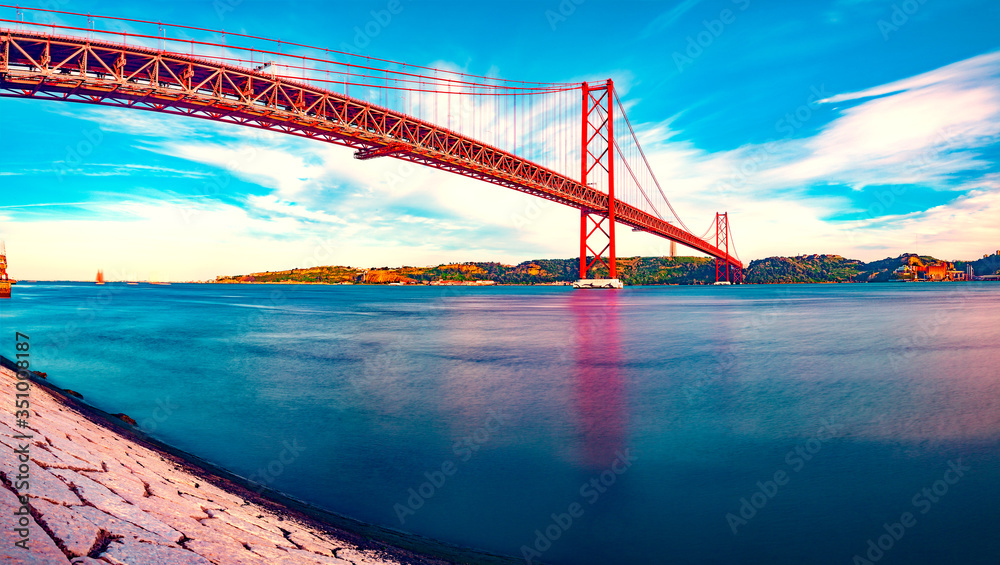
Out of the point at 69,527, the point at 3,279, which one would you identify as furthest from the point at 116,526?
the point at 3,279

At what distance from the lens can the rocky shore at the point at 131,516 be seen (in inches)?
83.2

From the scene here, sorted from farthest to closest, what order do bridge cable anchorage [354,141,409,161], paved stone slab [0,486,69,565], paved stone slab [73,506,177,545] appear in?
bridge cable anchorage [354,141,409,161], paved stone slab [73,506,177,545], paved stone slab [0,486,69,565]

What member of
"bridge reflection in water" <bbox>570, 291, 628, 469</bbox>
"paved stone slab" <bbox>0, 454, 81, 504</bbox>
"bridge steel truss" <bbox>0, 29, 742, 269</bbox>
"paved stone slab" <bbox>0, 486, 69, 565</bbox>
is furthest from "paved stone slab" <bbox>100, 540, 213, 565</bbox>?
"bridge steel truss" <bbox>0, 29, 742, 269</bbox>

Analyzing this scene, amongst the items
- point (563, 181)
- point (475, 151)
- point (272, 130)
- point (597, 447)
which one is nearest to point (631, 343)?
point (597, 447)

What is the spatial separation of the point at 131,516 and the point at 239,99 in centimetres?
3378

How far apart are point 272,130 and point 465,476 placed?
33954 mm

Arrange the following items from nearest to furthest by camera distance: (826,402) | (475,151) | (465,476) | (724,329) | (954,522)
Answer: (954,522)
(465,476)
(826,402)
(724,329)
(475,151)

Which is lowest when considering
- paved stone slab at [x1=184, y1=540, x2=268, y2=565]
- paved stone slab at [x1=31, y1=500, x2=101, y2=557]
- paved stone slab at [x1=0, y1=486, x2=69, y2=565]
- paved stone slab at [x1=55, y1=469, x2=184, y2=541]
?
paved stone slab at [x1=184, y1=540, x2=268, y2=565]

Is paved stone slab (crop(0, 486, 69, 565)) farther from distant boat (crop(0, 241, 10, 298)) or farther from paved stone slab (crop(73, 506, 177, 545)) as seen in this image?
distant boat (crop(0, 241, 10, 298))

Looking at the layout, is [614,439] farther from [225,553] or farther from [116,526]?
[116,526]

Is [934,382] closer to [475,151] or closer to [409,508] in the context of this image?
[409,508]

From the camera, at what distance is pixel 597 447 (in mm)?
6359

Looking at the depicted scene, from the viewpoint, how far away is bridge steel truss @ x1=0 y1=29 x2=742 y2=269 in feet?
74.8

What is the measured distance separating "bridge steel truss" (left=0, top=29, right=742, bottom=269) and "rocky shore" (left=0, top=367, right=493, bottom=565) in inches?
1083
